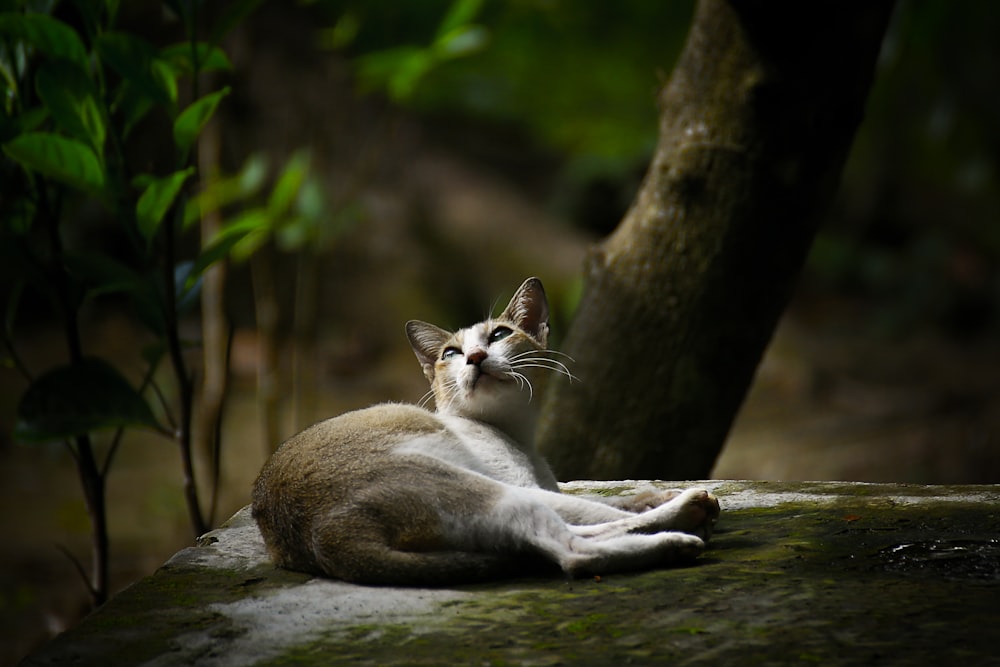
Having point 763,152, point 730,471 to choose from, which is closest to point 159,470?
point 730,471

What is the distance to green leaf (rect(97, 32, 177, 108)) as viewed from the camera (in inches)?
103

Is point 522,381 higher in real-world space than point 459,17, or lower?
lower

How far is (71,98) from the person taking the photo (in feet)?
8.64

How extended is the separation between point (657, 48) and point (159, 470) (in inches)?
167

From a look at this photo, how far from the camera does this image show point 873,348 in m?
8.75

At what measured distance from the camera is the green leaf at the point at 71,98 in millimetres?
2600

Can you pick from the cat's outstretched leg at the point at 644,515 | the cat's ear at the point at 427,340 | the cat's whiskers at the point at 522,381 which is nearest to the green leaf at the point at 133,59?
the cat's ear at the point at 427,340

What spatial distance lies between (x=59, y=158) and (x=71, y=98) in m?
0.21

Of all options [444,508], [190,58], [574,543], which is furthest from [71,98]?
[574,543]

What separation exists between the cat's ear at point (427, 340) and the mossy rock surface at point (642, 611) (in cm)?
76

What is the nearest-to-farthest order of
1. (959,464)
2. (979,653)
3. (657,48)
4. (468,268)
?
(979,653)
(959,464)
(657,48)
(468,268)

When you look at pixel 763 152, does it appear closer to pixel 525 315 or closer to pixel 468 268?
pixel 525 315

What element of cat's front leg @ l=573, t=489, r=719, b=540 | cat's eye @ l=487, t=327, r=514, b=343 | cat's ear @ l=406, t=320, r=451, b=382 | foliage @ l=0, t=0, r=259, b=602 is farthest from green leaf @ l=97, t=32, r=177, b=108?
cat's front leg @ l=573, t=489, r=719, b=540

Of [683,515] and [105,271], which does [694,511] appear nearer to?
[683,515]
